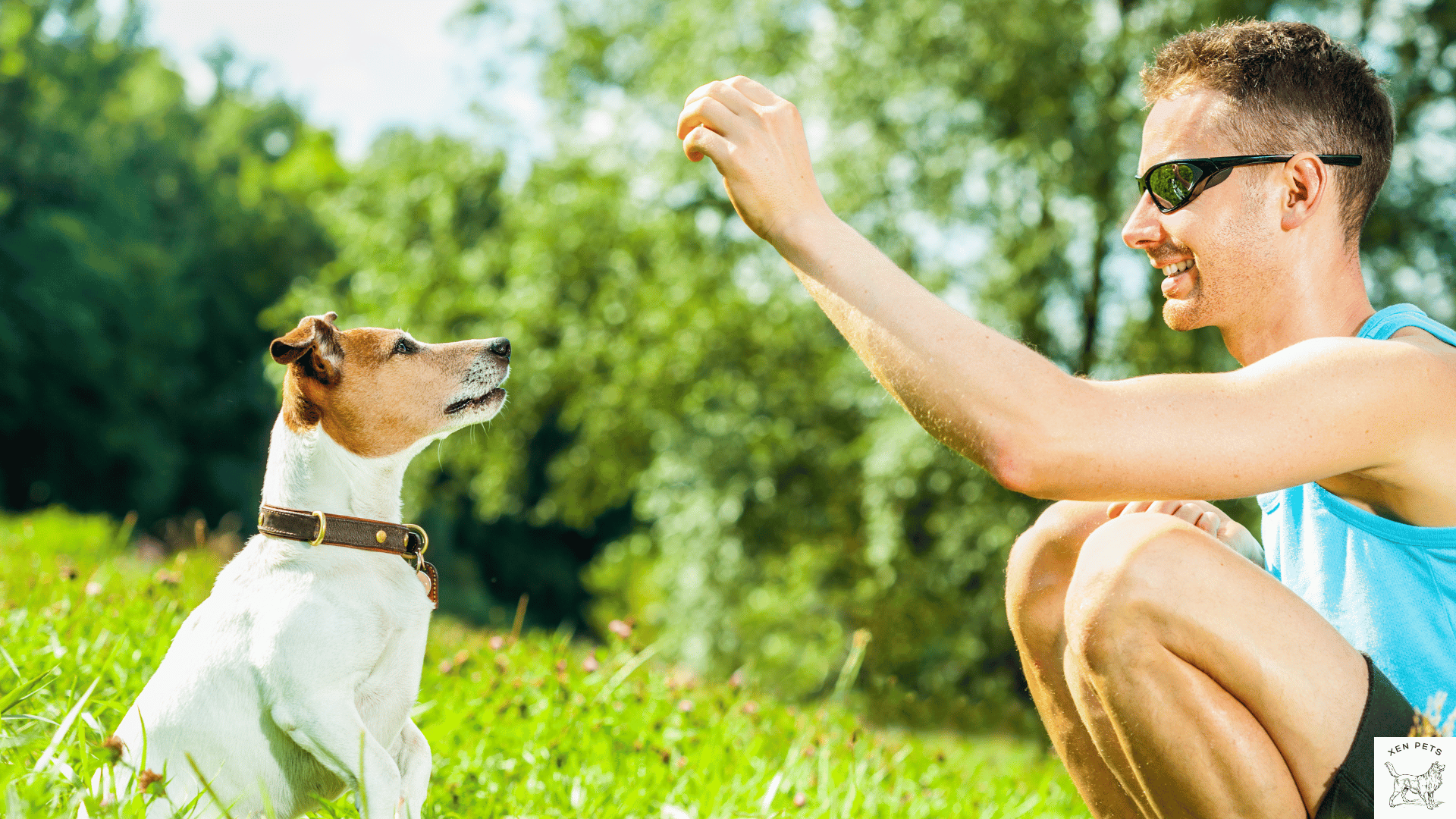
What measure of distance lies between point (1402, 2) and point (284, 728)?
12891mm

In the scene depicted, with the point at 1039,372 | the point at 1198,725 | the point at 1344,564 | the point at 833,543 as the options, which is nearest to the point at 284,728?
the point at 1039,372

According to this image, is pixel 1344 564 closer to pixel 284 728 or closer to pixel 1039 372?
pixel 1039 372

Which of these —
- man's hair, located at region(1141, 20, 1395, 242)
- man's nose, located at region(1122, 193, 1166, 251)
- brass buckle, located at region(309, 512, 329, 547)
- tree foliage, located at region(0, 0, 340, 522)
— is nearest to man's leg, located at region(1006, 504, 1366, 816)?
man's nose, located at region(1122, 193, 1166, 251)

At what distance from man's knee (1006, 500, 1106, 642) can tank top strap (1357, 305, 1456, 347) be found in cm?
67

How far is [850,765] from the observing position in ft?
12.0

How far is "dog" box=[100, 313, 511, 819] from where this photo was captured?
→ 1.97 m

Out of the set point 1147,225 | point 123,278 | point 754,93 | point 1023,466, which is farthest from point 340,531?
point 123,278

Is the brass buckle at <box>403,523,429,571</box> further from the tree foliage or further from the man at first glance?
the tree foliage

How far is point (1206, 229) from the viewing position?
6.95ft

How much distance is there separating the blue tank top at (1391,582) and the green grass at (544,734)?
154 cm

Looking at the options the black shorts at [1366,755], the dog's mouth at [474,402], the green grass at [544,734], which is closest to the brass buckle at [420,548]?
the dog's mouth at [474,402]

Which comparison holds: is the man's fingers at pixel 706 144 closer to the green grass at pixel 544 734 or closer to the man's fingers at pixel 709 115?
the man's fingers at pixel 709 115

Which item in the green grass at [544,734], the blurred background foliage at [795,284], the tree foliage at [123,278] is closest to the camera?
the green grass at [544,734]

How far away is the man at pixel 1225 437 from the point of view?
64.2 inches
